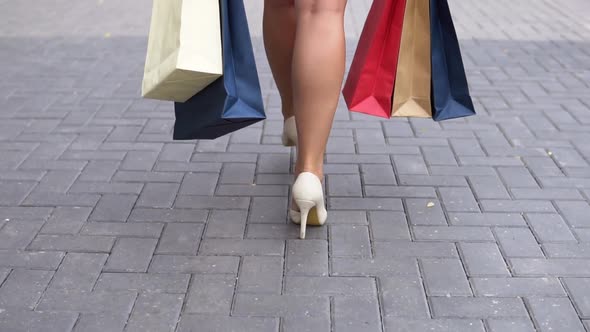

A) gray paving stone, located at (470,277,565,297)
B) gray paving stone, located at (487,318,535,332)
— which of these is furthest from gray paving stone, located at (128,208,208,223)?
gray paving stone, located at (487,318,535,332)

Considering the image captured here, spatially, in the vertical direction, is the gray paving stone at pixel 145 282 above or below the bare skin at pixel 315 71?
below

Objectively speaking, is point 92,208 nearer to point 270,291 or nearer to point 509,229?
point 270,291

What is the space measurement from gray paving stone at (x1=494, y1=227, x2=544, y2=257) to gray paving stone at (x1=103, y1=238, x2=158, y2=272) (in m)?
1.28

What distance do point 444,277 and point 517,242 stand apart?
16.1 inches

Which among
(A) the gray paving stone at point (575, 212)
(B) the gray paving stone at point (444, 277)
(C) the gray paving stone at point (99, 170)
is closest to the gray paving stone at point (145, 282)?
(B) the gray paving stone at point (444, 277)

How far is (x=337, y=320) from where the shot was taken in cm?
230

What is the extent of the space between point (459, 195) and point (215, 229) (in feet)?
3.45

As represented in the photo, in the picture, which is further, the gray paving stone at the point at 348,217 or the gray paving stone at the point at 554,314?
the gray paving stone at the point at 348,217

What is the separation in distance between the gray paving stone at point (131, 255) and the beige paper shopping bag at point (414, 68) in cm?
112

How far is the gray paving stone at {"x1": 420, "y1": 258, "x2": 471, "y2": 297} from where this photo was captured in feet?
8.08

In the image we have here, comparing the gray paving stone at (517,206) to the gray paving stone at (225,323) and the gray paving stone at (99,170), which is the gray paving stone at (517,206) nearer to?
the gray paving stone at (225,323)

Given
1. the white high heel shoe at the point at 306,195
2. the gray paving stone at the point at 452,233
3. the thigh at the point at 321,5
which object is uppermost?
the thigh at the point at 321,5

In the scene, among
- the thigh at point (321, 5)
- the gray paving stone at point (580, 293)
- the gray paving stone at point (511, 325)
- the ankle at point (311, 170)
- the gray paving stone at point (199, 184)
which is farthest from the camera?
the gray paving stone at point (199, 184)

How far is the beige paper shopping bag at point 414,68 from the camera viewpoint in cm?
301
